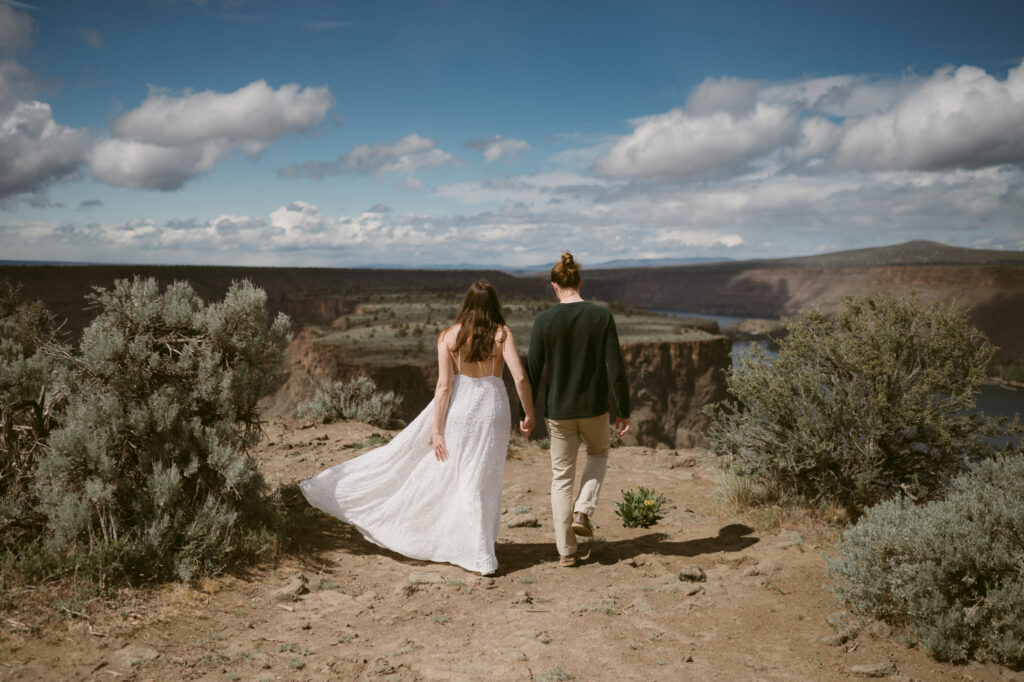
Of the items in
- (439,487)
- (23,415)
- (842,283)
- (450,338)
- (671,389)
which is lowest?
(671,389)

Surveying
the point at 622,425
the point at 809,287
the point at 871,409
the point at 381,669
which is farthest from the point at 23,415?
the point at 809,287

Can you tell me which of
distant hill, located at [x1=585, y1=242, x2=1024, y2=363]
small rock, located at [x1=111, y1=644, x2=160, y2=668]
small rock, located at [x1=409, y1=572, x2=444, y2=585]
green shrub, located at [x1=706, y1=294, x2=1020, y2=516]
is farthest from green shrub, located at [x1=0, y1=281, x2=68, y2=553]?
distant hill, located at [x1=585, y1=242, x2=1024, y2=363]

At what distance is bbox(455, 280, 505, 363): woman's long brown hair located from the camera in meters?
4.36

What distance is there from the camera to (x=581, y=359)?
4.31 meters

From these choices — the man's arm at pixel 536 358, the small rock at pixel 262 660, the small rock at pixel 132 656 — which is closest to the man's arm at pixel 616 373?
the man's arm at pixel 536 358

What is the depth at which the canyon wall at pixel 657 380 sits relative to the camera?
1773 cm

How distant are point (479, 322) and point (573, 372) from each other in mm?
723

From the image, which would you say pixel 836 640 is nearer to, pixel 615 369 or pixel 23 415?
pixel 615 369

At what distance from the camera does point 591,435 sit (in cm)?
Result: 441

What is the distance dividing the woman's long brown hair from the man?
299 millimetres

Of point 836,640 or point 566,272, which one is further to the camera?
point 566,272

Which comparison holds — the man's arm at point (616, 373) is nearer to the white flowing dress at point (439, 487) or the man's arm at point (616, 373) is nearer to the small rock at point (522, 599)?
the white flowing dress at point (439, 487)

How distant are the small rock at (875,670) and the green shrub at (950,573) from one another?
0.29 metres

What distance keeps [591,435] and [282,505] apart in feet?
9.34
